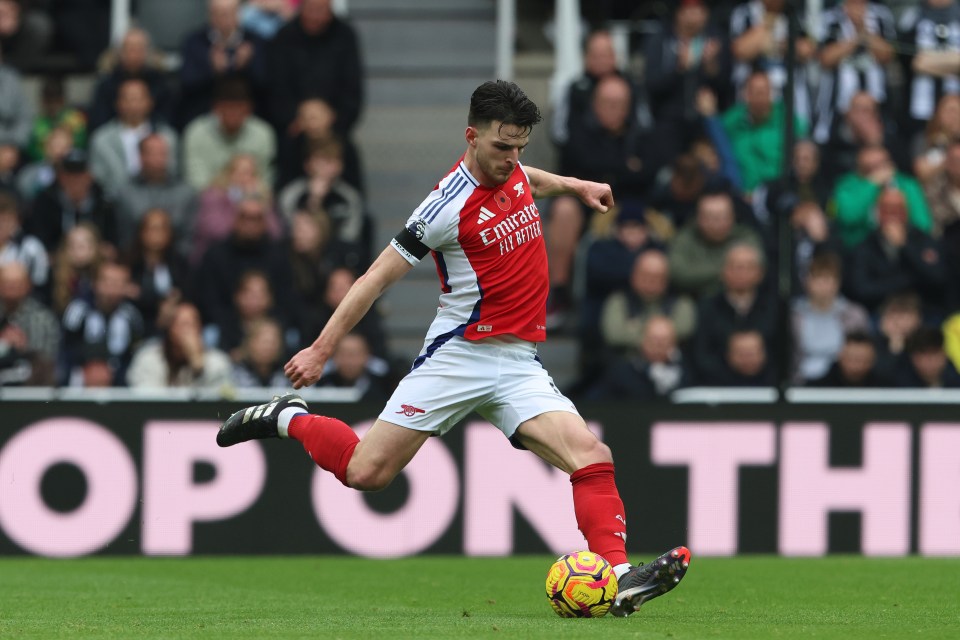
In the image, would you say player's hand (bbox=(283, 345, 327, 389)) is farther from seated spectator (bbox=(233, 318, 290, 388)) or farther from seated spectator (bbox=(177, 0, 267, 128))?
seated spectator (bbox=(177, 0, 267, 128))

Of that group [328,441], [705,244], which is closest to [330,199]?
[705,244]

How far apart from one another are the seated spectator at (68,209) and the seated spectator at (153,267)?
504 mm

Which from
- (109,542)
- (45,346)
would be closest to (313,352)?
(109,542)

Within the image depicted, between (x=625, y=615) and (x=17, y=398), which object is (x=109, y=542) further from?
(x=625, y=615)

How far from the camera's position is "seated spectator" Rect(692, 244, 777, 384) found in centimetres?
1345

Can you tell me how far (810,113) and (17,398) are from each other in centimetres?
675

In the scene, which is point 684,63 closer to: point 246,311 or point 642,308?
point 642,308

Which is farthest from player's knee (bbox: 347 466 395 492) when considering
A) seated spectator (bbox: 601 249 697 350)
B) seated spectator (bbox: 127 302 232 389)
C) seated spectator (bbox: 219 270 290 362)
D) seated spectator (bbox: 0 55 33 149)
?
seated spectator (bbox: 0 55 33 149)

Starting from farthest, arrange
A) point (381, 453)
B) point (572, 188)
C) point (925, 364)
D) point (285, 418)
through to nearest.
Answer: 1. point (925, 364)
2. point (285, 418)
3. point (572, 188)
4. point (381, 453)

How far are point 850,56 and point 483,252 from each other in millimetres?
8078

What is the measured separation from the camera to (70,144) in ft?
49.3

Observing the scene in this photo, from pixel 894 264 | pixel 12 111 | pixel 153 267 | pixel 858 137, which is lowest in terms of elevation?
pixel 894 264

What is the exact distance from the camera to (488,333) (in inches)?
325

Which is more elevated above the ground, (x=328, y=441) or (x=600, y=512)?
(x=328, y=441)
